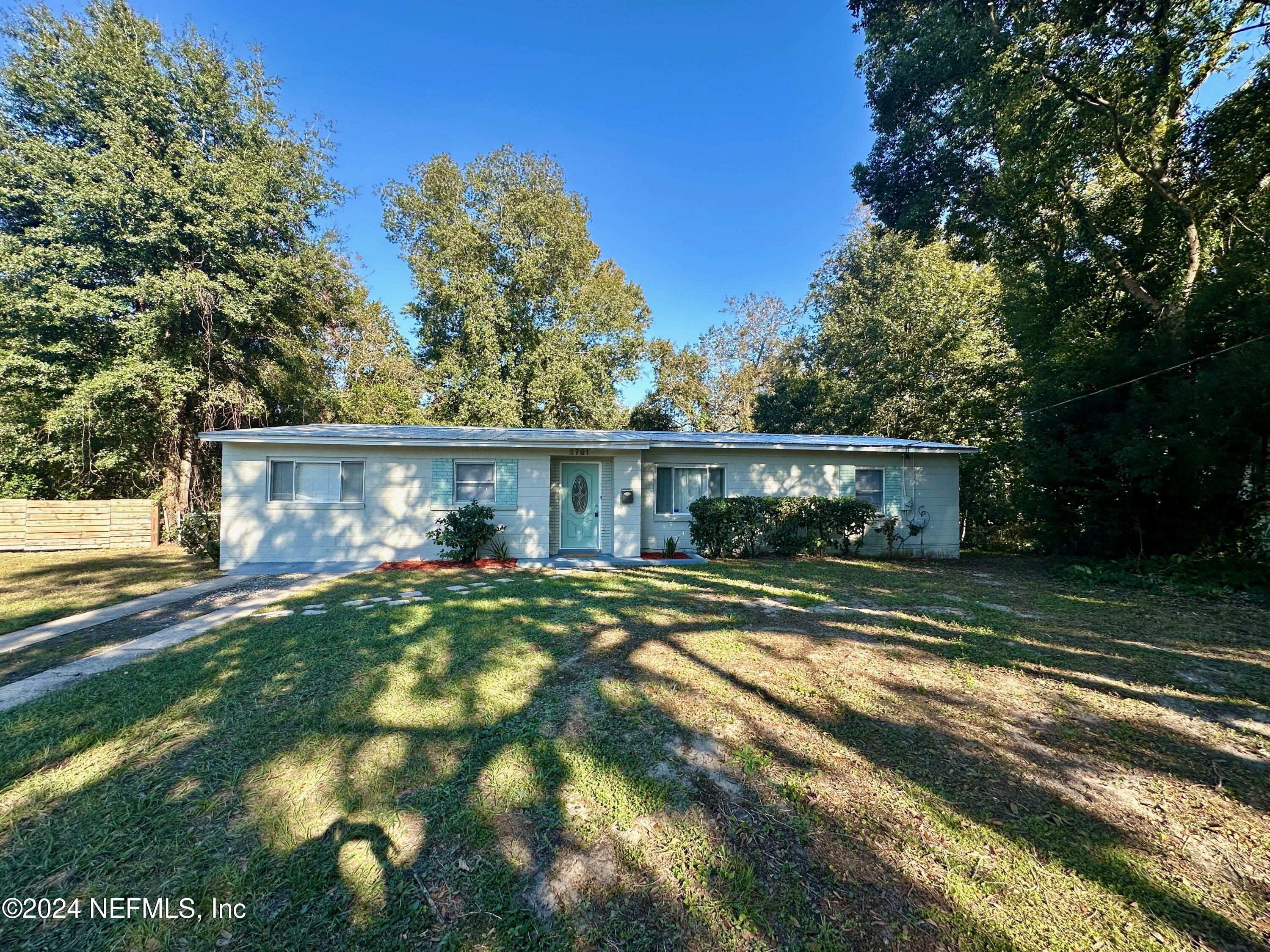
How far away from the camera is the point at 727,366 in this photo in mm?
25141

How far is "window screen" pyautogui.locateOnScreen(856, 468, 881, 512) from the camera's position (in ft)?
38.2

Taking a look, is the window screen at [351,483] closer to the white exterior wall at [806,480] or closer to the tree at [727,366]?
the white exterior wall at [806,480]

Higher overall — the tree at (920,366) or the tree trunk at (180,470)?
the tree at (920,366)

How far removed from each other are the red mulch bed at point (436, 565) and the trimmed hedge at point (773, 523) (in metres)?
3.99

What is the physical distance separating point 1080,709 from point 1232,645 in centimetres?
316

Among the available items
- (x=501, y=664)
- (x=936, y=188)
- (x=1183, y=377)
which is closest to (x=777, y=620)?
(x=501, y=664)

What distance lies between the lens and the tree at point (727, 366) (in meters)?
24.1

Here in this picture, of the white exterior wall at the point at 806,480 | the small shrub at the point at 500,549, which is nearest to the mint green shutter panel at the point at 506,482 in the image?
the small shrub at the point at 500,549

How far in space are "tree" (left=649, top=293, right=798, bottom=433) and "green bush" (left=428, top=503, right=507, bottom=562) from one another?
15.7m

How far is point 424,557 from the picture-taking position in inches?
380

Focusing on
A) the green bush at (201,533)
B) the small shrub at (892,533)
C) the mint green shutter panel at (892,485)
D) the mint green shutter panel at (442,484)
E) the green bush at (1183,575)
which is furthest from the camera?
the mint green shutter panel at (892,485)

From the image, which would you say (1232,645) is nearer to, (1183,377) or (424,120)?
(1183,377)

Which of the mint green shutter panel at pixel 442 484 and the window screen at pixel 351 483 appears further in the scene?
the mint green shutter panel at pixel 442 484

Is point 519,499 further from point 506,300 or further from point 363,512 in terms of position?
point 506,300
